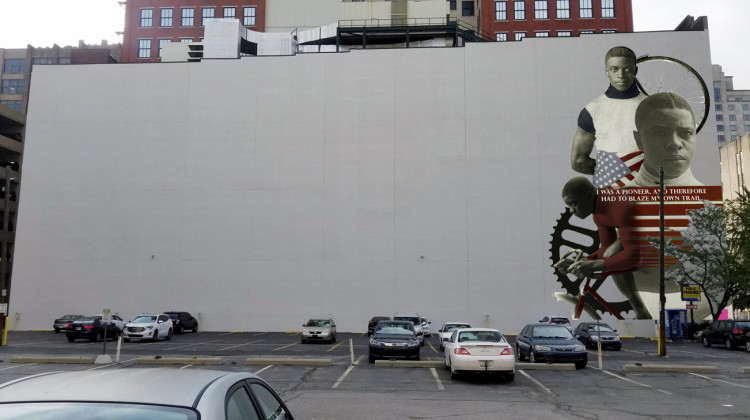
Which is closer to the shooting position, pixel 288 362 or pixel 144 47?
pixel 288 362

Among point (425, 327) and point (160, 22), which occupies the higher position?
point (160, 22)

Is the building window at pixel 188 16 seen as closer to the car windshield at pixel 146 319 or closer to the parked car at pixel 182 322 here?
the parked car at pixel 182 322

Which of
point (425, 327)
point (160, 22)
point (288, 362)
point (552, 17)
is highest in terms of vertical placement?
point (160, 22)

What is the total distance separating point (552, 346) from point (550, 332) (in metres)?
1.06

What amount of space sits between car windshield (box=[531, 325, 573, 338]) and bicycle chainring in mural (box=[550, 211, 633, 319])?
23445 millimetres

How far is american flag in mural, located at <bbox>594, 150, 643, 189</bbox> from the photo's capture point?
143ft

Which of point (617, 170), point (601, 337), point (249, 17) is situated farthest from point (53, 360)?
point (249, 17)

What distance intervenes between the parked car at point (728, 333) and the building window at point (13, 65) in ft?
354

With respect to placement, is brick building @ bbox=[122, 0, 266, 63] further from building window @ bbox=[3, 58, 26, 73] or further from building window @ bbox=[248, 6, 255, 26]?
building window @ bbox=[3, 58, 26, 73]

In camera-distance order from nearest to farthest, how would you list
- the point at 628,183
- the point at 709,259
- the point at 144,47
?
the point at 709,259 → the point at 628,183 → the point at 144,47

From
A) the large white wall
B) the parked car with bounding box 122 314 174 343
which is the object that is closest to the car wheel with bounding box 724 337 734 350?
the large white wall

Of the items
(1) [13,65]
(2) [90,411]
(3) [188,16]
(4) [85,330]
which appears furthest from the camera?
(1) [13,65]

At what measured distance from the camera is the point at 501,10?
2598 inches

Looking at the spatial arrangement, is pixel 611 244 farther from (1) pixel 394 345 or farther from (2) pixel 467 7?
(2) pixel 467 7
